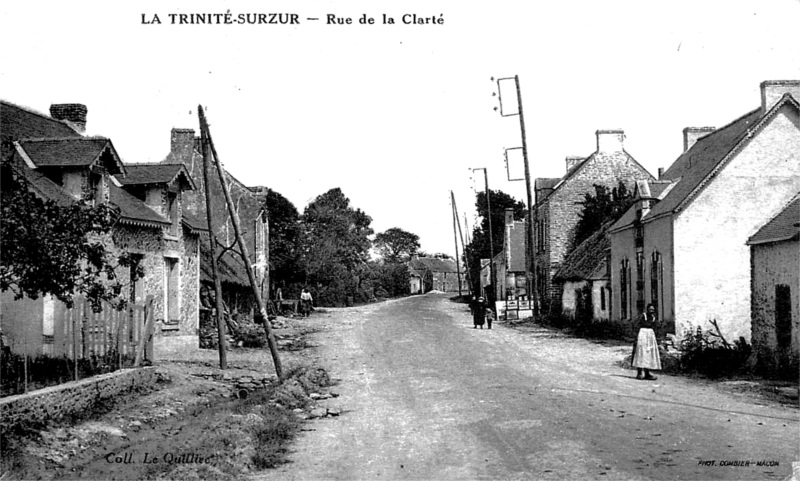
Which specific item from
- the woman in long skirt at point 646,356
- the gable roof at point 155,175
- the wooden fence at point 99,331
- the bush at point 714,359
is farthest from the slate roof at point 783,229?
the gable roof at point 155,175

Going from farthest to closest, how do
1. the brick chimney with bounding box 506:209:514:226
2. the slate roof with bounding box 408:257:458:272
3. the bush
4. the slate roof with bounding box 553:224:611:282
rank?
1. the slate roof with bounding box 408:257:458:272
2. the brick chimney with bounding box 506:209:514:226
3. the slate roof with bounding box 553:224:611:282
4. the bush

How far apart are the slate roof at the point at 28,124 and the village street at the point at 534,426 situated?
9582mm

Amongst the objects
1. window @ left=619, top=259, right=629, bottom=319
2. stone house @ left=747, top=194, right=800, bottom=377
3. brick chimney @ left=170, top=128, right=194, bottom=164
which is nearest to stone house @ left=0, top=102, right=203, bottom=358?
brick chimney @ left=170, top=128, right=194, bottom=164

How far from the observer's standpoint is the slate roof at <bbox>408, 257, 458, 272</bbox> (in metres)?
128

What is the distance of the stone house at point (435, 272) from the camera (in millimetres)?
125812

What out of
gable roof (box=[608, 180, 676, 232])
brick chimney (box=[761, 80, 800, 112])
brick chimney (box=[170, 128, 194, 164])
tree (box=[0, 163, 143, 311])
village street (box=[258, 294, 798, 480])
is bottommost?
village street (box=[258, 294, 798, 480])

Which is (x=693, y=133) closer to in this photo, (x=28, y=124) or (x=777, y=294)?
(x=777, y=294)

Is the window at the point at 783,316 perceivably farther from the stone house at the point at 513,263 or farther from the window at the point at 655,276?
the stone house at the point at 513,263

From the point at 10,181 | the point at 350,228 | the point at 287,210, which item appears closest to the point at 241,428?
the point at 10,181

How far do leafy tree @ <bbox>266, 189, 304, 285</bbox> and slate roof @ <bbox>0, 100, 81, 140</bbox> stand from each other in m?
31.3

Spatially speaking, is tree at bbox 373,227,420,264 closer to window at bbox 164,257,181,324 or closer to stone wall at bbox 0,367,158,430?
window at bbox 164,257,181,324

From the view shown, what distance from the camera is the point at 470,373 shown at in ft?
52.6

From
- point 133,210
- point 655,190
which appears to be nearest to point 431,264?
point 655,190

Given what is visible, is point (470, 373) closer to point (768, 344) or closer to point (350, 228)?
point (768, 344)
